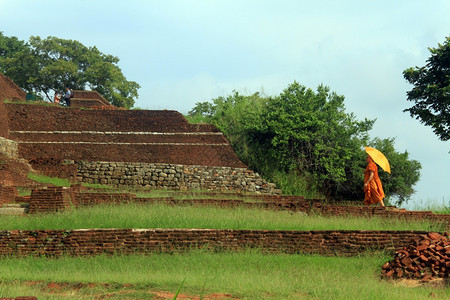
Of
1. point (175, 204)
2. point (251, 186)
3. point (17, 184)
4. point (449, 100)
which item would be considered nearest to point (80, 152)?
point (17, 184)

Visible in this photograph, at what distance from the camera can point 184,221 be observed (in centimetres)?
1139

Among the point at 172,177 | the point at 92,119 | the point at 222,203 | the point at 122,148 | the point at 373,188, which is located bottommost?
the point at 222,203

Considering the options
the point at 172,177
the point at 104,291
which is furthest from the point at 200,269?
the point at 172,177

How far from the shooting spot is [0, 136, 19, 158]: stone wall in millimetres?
20344

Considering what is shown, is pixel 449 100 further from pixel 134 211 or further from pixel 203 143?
pixel 134 211

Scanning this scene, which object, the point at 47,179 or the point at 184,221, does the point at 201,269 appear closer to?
the point at 184,221

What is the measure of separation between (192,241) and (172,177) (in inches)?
420

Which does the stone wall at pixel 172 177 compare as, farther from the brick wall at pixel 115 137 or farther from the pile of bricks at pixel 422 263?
the pile of bricks at pixel 422 263

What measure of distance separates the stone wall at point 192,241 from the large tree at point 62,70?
23.6 meters

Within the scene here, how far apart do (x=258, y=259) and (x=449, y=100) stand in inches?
482

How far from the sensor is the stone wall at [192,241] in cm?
1015

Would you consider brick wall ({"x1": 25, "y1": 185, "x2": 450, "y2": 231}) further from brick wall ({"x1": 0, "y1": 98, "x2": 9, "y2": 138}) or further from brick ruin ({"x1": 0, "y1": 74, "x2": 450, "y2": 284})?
brick wall ({"x1": 0, "y1": 98, "x2": 9, "y2": 138})

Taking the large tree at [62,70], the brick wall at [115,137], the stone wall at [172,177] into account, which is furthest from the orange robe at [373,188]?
the large tree at [62,70]

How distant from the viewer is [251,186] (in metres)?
21.1
